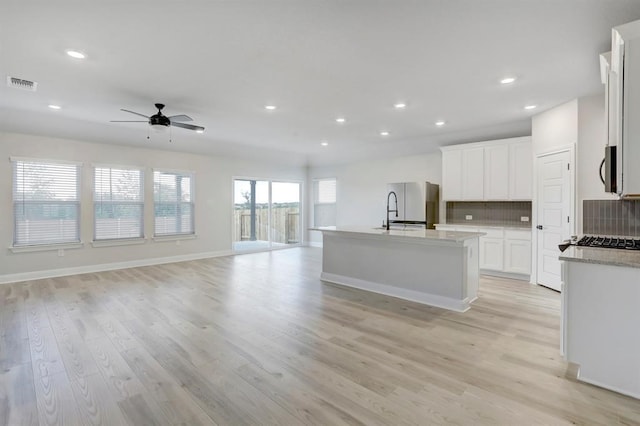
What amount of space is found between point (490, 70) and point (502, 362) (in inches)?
113

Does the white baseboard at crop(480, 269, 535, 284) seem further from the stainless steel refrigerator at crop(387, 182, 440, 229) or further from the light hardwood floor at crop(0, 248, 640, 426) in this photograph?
the stainless steel refrigerator at crop(387, 182, 440, 229)

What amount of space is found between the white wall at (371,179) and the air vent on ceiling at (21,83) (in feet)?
21.8

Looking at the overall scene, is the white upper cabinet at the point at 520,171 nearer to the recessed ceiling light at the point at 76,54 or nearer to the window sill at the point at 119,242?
the recessed ceiling light at the point at 76,54

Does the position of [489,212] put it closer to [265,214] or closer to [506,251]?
[506,251]

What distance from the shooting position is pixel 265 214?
8930mm

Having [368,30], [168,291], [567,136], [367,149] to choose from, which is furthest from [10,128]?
[567,136]

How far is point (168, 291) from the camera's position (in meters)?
4.66

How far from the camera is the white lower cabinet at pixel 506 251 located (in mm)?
5324

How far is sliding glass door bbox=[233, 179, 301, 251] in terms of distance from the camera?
8406 mm

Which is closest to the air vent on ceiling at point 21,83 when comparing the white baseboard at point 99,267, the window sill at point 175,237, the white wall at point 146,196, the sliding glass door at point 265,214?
the white wall at point 146,196

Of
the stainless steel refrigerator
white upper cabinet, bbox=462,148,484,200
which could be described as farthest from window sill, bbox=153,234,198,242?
white upper cabinet, bbox=462,148,484,200

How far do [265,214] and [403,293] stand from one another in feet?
17.9

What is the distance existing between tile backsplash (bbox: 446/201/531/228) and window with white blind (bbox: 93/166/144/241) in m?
6.55

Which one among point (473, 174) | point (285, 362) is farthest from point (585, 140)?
point (285, 362)
